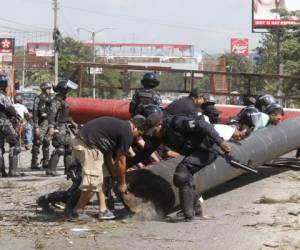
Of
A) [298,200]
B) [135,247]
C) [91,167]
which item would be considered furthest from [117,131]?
[298,200]

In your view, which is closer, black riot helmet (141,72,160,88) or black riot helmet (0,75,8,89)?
black riot helmet (141,72,160,88)

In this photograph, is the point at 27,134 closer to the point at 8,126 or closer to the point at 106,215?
the point at 8,126

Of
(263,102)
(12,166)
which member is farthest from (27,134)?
(263,102)

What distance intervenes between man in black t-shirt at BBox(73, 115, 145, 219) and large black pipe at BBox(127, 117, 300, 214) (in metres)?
0.42

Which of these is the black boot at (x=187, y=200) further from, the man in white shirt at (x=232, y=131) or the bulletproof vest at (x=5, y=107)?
the bulletproof vest at (x=5, y=107)

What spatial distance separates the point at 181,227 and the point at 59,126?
5.24 metres

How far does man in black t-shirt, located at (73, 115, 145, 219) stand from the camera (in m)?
7.88

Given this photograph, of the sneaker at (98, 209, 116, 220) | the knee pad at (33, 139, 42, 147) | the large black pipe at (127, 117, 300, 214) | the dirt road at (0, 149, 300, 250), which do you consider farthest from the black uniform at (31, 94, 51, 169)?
the sneaker at (98, 209, 116, 220)

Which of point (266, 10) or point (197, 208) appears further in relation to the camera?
point (266, 10)

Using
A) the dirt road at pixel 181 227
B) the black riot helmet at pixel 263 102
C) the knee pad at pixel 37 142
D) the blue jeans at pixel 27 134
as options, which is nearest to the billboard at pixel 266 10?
the blue jeans at pixel 27 134

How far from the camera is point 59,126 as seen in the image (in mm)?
12547

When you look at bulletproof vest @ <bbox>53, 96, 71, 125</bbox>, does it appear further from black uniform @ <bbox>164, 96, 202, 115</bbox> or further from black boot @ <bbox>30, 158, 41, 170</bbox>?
black uniform @ <bbox>164, 96, 202, 115</bbox>

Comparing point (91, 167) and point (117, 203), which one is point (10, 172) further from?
point (91, 167)

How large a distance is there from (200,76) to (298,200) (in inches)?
252
